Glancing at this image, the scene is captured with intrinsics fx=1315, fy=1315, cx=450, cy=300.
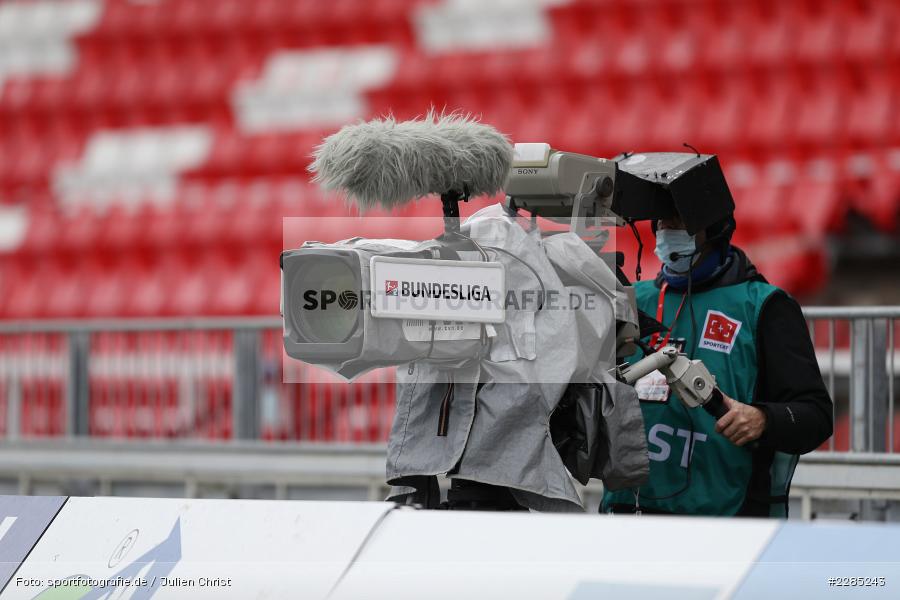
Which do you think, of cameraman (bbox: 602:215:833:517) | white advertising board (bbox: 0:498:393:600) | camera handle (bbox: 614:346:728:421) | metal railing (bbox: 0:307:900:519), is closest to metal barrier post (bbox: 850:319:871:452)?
metal railing (bbox: 0:307:900:519)

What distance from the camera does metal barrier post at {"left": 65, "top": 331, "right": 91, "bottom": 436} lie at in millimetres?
6613

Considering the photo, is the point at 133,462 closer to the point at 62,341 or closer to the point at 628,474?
the point at 62,341

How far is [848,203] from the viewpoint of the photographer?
8688mm

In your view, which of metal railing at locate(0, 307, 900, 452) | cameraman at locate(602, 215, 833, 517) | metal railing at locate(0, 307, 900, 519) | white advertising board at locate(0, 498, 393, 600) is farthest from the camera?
metal railing at locate(0, 307, 900, 452)

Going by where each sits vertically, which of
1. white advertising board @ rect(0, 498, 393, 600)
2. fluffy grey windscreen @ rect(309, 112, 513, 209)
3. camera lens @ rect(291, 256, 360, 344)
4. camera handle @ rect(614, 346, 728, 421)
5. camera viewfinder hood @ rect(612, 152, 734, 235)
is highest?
fluffy grey windscreen @ rect(309, 112, 513, 209)

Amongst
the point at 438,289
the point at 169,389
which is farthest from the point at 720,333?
the point at 169,389

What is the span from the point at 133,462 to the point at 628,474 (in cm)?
437

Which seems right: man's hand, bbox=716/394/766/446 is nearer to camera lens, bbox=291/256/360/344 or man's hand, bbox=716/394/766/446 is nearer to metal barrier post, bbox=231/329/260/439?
camera lens, bbox=291/256/360/344

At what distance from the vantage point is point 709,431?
276 centimetres

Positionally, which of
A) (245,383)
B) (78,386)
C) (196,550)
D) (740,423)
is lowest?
(78,386)

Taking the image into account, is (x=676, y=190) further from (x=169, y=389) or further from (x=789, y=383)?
(x=169, y=389)

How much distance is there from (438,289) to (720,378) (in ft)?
2.74

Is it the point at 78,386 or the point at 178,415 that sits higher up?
the point at 78,386

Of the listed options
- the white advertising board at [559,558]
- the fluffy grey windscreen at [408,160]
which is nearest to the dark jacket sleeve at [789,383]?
the white advertising board at [559,558]
